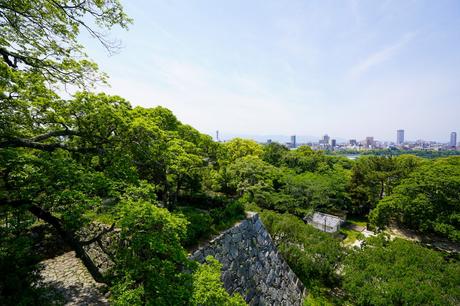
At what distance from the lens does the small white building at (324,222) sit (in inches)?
693

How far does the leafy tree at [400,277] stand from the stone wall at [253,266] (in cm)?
256

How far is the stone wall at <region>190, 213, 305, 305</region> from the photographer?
779 centimetres

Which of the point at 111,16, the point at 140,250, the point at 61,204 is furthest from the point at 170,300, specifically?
the point at 111,16

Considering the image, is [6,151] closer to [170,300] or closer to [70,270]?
[170,300]

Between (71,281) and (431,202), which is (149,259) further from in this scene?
(431,202)

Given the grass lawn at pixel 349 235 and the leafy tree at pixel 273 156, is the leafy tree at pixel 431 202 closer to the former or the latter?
the grass lawn at pixel 349 235

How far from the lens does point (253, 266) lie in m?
8.91

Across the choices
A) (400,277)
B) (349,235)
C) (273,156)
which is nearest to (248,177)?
(400,277)

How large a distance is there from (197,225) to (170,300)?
384 cm

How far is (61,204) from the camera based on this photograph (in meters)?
4.02

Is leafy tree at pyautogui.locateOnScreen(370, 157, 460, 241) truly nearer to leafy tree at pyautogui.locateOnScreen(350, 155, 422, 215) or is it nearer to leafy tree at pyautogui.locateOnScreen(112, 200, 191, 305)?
leafy tree at pyautogui.locateOnScreen(350, 155, 422, 215)

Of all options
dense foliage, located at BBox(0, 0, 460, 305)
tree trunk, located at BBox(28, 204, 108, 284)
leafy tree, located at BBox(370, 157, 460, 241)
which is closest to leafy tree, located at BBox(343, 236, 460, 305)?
dense foliage, located at BBox(0, 0, 460, 305)

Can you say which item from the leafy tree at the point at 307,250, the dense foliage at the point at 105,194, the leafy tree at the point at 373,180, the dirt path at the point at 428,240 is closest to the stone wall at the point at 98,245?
the dense foliage at the point at 105,194

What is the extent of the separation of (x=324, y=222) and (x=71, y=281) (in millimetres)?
16774
